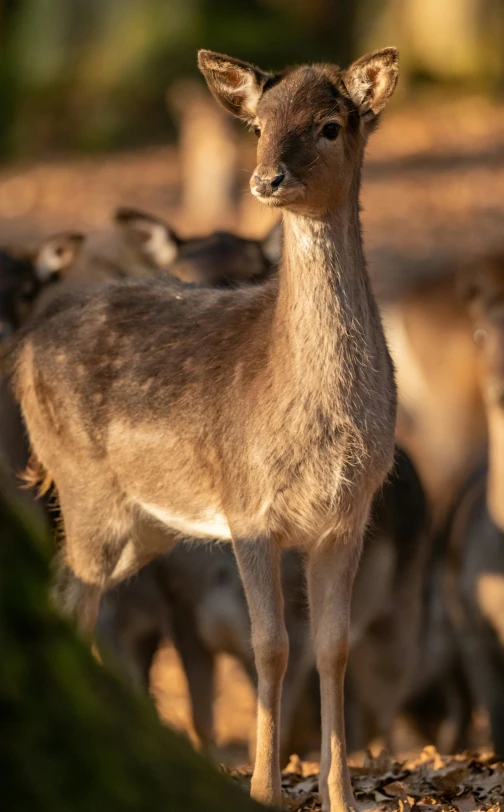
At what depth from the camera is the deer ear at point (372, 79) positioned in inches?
224

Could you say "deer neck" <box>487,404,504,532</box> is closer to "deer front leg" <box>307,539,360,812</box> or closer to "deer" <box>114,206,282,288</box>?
"deer" <box>114,206,282,288</box>

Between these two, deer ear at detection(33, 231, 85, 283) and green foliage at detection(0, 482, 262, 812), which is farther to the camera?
deer ear at detection(33, 231, 85, 283)

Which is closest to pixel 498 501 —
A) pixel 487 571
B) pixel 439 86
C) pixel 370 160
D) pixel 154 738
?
pixel 487 571

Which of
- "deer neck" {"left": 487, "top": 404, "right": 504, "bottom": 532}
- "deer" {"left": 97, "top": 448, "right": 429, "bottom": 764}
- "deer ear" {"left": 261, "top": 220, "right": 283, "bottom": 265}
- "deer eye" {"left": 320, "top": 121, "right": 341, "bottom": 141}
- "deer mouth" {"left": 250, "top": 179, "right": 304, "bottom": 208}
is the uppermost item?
"deer eye" {"left": 320, "top": 121, "right": 341, "bottom": 141}

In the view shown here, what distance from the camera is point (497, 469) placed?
9352mm

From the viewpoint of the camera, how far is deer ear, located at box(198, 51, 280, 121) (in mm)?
5828

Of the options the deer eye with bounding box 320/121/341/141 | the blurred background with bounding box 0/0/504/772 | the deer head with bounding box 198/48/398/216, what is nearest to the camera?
the deer head with bounding box 198/48/398/216

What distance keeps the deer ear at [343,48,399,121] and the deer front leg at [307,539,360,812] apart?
5.82 feet

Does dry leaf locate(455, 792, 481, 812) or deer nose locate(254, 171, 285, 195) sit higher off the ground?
deer nose locate(254, 171, 285, 195)

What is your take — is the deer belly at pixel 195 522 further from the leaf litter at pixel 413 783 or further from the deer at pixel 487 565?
the deer at pixel 487 565

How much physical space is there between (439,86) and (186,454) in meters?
19.9

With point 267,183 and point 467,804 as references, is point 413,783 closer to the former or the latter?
point 467,804

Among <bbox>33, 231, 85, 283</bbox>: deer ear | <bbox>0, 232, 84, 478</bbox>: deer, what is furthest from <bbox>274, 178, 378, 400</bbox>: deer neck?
<bbox>33, 231, 85, 283</bbox>: deer ear

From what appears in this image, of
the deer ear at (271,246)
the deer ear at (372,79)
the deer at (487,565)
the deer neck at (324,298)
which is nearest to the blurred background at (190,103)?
the deer ear at (271,246)
